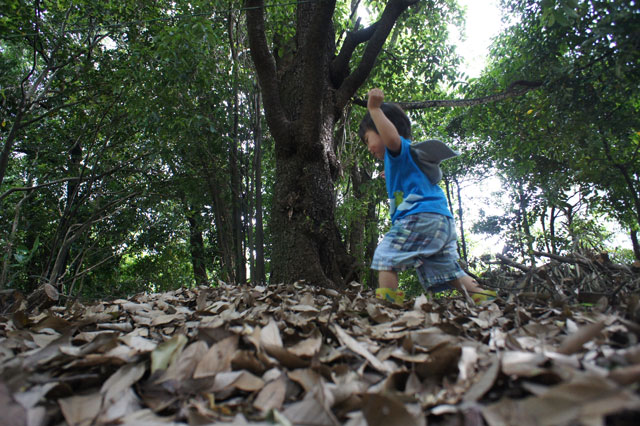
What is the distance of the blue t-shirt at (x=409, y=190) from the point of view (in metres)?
2.16

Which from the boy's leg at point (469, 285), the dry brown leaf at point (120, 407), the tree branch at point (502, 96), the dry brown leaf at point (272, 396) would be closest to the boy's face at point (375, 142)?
the boy's leg at point (469, 285)

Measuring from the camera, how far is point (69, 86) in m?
4.79

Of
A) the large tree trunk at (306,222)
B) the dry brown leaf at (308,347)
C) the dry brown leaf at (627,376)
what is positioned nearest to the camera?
the dry brown leaf at (627,376)

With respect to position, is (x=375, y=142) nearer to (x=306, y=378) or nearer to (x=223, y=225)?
(x=306, y=378)

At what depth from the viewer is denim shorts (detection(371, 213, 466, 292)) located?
206cm

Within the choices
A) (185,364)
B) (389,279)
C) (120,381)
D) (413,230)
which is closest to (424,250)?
(413,230)

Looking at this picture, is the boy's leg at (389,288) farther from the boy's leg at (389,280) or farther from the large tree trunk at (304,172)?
the large tree trunk at (304,172)

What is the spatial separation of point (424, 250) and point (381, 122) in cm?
80

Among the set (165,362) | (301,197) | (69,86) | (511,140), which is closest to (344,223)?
(301,197)

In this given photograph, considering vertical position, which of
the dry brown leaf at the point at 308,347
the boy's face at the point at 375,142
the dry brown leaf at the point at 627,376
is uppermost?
the boy's face at the point at 375,142

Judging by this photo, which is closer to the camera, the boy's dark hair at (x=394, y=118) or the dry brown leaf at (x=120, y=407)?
the dry brown leaf at (x=120, y=407)

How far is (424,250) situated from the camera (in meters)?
2.07

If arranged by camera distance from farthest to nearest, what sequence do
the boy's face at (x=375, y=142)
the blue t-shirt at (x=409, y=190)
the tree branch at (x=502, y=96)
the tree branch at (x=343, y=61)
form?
the tree branch at (x=343, y=61) < the tree branch at (x=502, y=96) < the boy's face at (x=375, y=142) < the blue t-shirt at (x=409, y=190)

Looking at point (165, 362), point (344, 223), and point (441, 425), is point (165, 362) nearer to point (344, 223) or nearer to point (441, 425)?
point (441, 425)
